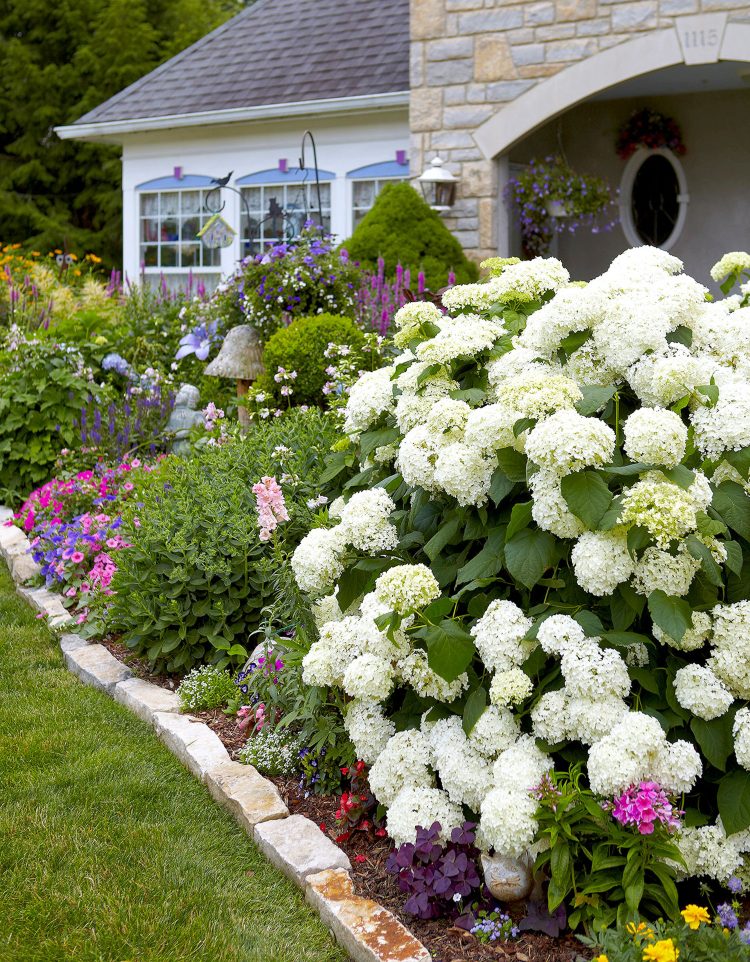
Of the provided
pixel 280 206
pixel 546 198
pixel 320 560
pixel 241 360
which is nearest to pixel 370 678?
pixel 320 560

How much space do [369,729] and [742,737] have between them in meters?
0.94

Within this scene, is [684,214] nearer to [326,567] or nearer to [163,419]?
[163,419]

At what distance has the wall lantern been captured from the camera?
8805mm

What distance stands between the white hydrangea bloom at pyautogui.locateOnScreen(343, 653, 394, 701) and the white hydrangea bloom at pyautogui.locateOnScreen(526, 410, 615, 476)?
0.66 m

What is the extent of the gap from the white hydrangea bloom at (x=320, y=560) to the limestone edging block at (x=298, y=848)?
2.05ft

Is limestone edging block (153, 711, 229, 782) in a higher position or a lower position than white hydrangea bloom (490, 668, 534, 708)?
lower

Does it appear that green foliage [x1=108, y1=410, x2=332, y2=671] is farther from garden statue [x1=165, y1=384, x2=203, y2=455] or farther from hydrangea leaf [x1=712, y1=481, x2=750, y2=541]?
garden statue [x1=165, y1=384, x2=203, y2=455]

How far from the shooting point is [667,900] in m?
2.30

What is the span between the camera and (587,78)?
834 centimetres

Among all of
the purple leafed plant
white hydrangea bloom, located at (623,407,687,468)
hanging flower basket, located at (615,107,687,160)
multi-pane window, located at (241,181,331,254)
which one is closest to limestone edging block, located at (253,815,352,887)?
the purple leafed plant

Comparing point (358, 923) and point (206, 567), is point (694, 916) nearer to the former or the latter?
point (358, 923)

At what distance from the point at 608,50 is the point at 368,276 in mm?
2566

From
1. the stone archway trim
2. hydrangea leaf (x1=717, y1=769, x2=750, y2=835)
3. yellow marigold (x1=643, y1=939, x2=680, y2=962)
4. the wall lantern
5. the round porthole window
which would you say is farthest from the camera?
the round porthole window

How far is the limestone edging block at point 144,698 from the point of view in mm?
A: 3742
